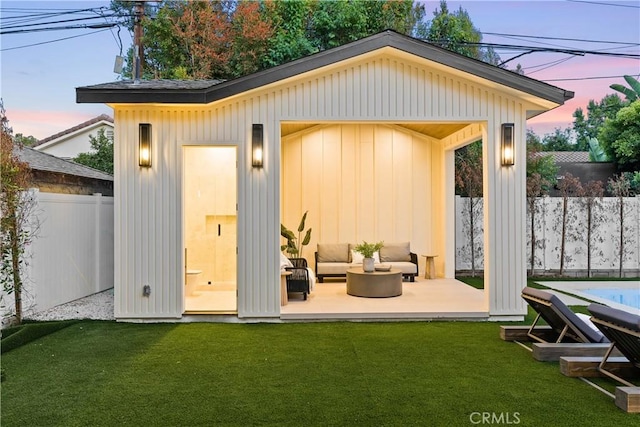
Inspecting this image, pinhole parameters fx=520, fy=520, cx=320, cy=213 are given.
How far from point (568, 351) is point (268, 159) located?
14.4 feet

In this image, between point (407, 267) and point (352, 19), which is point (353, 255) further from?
point (352, 19)

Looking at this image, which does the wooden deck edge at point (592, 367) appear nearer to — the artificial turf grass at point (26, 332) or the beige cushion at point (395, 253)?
the artificial turf grass at point (26, 332)

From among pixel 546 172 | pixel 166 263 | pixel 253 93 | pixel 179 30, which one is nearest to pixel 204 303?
pixel 166 263

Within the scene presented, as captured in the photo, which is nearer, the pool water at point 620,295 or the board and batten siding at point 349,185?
the pool water at point 620,295

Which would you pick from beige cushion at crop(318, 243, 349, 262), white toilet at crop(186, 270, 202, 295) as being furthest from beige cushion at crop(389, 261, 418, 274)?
white toilet at crop(186, 270, 202, 295)

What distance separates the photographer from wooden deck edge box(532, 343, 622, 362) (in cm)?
521

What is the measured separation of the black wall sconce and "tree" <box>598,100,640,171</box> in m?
12.4

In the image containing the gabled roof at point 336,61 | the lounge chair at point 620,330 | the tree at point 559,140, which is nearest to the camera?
the lounge chair at point 620,330

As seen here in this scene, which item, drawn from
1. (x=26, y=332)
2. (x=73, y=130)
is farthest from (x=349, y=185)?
(x=73, y=130)

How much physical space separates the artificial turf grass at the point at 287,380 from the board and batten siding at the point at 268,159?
80 centimetres

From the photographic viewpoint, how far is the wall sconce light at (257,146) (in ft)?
23.6

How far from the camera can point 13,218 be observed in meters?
6.67

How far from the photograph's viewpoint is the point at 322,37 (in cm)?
1917

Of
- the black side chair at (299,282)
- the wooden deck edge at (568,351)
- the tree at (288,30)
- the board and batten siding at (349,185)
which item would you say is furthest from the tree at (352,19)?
the wooden deck edge at (568,351)
